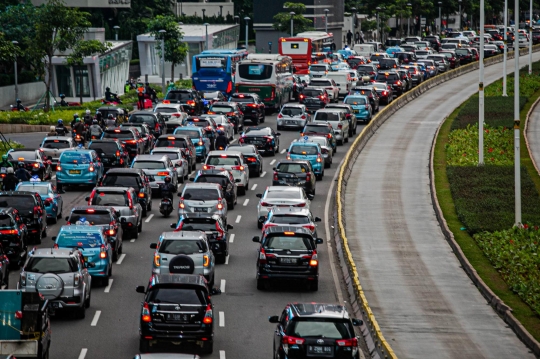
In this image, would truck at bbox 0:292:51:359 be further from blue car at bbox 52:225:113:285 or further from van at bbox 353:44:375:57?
van at bbox 353:44:375:57

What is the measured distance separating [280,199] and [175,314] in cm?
1573

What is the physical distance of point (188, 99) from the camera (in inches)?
2736

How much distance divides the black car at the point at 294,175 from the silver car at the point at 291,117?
20.3 m

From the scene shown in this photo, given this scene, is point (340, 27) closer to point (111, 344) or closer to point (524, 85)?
point (524, 85)

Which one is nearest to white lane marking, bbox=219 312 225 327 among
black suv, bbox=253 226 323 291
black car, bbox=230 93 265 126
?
black suv, bbox=253 226 323 291

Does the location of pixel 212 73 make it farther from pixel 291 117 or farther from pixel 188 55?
pixel 188 55

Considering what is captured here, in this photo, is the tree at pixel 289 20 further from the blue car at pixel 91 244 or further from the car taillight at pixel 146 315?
the car taillight at pixel 146 315

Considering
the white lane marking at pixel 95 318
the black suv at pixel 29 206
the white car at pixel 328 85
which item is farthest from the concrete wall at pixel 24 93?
the white lane marking at pixel 95 318

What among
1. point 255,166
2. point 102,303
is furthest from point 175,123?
point 102,303

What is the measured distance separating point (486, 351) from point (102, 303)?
10.2 metres

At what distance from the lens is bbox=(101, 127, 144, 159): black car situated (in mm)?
53344

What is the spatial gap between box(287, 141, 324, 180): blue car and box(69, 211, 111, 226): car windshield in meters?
17.7

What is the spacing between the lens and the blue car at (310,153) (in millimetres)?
50938

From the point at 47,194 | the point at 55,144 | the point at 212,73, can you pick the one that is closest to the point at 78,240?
the point at 47,194
